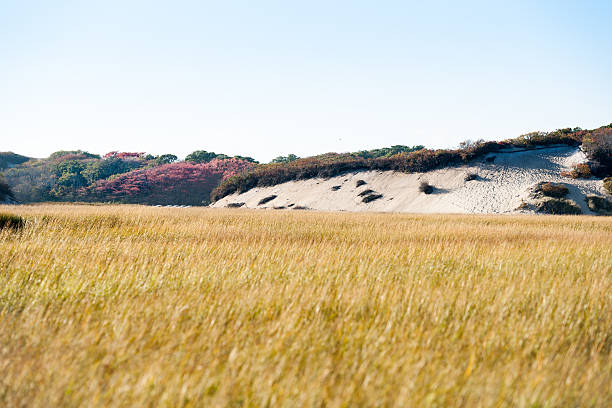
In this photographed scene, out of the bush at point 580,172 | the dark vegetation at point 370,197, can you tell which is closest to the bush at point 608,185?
the bush at point 580,172

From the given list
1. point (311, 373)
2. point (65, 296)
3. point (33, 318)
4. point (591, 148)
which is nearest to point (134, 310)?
point (33, 318)

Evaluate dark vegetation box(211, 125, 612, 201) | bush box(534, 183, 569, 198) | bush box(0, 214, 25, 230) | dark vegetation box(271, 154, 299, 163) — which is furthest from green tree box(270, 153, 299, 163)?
bush box(0, 214, 25, 230)

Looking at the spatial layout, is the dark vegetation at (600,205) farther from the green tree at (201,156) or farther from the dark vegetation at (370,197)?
the green tree at (201,156)

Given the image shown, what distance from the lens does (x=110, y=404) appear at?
238cm

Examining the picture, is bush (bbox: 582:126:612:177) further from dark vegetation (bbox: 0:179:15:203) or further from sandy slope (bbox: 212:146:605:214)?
dark vegetation (bbox: 0:179:15:203)

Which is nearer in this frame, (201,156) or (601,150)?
(601,150)

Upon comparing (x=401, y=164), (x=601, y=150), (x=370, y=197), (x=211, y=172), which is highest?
(x=211, y=172)

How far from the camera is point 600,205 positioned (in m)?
32.4

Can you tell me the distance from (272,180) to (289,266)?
4540 cm

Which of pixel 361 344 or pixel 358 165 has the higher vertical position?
pixel 358 165

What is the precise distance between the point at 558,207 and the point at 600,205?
3893mm

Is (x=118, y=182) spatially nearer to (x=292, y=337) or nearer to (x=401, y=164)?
(x=401, y=164)

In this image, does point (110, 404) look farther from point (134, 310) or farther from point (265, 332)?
point (134, 310)

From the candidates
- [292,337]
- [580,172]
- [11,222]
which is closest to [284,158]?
[580,172]
